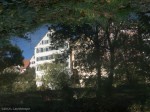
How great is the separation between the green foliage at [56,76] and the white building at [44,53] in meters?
0.05

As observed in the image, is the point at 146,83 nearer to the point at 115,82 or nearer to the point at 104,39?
the point at 115,82

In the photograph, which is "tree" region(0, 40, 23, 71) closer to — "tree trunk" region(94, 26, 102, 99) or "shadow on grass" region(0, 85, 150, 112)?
"shadow on grass" region(0, 85, 150, 112)

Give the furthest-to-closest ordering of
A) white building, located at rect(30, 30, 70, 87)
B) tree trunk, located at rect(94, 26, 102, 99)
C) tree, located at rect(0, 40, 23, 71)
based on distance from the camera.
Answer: tree trunk, located at rect(94, 26, 102, 99)
tree, located at rect(0, 40, 23, 71)
white building, located at rect(30, 30, 70, 87)

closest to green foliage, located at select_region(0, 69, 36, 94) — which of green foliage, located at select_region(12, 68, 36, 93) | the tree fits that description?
green foliage, located at select_region(12, 68, 36, 93)

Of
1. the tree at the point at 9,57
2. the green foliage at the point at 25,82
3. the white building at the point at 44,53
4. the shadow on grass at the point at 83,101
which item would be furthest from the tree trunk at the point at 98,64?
the tree at the point at 9,57

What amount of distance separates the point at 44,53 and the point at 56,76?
0.29 meters

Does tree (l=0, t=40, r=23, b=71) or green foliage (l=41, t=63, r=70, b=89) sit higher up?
tree (l=0, t=40, r=23, b=71)

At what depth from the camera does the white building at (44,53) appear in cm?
330

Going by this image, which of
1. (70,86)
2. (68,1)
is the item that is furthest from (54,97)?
(68,1)

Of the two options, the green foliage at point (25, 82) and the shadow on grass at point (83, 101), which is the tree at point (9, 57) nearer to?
the green foliage at point (25, 82)

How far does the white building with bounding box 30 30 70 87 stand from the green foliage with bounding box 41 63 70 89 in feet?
0.18

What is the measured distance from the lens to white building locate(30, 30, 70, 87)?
3.30 metres

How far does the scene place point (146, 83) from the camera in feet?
11.7

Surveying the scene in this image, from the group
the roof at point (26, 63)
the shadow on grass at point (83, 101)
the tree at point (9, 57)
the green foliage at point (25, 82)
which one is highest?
the tree at point (9, 57)
